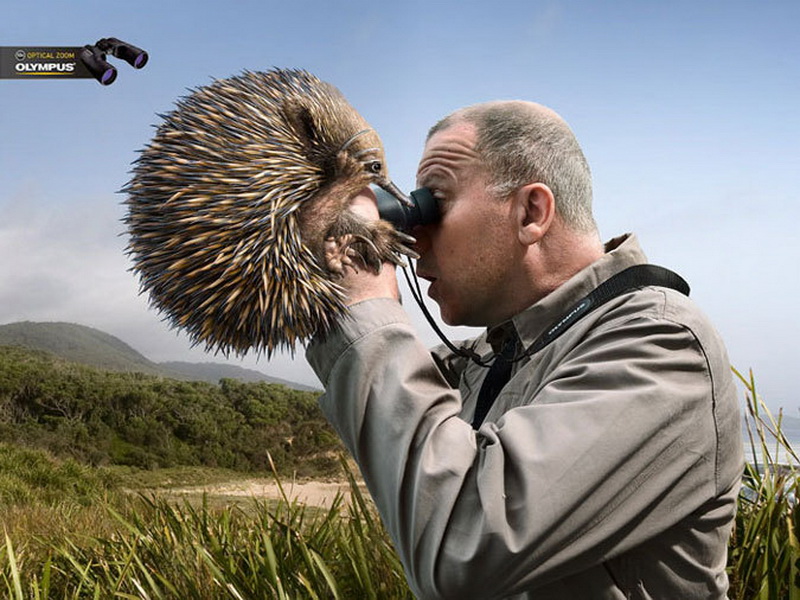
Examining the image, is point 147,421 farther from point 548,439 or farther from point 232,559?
point 548,439

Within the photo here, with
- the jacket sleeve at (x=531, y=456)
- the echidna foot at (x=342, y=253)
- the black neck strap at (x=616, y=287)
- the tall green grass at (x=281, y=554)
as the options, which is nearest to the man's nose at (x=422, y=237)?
the black neck strap at (x=616, y=287)

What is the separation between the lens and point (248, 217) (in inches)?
67.7

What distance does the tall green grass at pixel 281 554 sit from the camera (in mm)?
3158

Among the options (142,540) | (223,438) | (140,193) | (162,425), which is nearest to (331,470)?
(223,438)

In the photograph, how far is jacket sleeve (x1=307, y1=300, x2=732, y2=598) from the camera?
1.36 metres

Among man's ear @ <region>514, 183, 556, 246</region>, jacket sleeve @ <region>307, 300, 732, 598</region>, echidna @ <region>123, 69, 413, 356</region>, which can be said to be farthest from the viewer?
man's ear @ <region>514, 183, 556, 246</region>

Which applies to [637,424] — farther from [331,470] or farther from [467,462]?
[331,470]

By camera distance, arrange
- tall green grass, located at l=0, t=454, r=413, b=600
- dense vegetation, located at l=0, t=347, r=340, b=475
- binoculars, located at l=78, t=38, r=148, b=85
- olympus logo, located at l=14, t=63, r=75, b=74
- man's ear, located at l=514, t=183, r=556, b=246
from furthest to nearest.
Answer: dense vegetation, located at l=0, t=347, r=340, b=475 < olympus logo, located at l=14, t=63, r=75, b=74 < binoculars, located at l=78, t=38, r=148, b=85 < tall green grass, located at l=0, t=454, r=413, b=600 < man's ear, located at l=514, t=183, r=556, b=246

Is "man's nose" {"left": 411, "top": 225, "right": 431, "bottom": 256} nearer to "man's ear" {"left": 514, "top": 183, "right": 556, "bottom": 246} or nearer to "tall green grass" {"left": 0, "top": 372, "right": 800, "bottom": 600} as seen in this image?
"man's ear" {"left": 514, "top": 183, "right": 556, "bottom": 246}

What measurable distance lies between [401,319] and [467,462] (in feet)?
1.18

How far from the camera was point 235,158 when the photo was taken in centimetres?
174

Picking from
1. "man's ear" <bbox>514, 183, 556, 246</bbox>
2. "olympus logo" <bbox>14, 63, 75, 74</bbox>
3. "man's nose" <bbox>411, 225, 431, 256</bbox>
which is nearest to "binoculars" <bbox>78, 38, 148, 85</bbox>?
"olympus logo" <bbox>14, 63, 75, 74</bbox>

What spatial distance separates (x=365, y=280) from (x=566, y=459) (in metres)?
0.63

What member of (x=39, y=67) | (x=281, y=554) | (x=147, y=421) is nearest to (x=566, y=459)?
(x=281, y=554)
